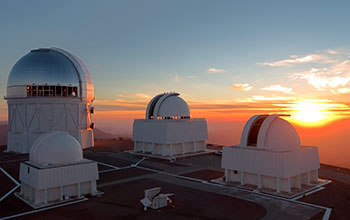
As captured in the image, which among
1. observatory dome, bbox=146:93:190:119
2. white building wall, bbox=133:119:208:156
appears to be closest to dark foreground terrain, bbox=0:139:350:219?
white building wall, bbox=133:119:208:156

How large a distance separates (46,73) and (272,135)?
4202 cm

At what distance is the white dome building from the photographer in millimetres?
53469

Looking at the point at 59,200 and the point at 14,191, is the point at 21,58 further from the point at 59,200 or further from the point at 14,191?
the point at 59,200

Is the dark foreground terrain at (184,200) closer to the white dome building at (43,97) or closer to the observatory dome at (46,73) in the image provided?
the white dome building at (43,97)

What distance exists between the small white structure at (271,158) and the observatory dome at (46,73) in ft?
120

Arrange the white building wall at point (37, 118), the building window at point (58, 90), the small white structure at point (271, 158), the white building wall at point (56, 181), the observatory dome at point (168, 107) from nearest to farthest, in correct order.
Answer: the white building wall at point (56, 181)
the small white structure at point (271, 158)
the observatory dome at point (168, 107)
the white building wall at point (37, 118)
the building window at point (58, 90)

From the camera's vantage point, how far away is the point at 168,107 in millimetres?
49781

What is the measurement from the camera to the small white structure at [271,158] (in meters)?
27.1

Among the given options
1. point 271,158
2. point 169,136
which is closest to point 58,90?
point 169,136

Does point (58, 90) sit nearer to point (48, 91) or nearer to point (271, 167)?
point (48, 91)

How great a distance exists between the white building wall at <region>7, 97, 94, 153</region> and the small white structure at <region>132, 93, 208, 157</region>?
1324cm

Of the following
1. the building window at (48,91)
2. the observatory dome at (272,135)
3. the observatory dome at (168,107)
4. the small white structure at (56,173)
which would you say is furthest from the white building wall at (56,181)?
the building window at (48,91)

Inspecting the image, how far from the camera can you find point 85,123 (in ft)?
193

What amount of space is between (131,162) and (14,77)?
97.2 ft
